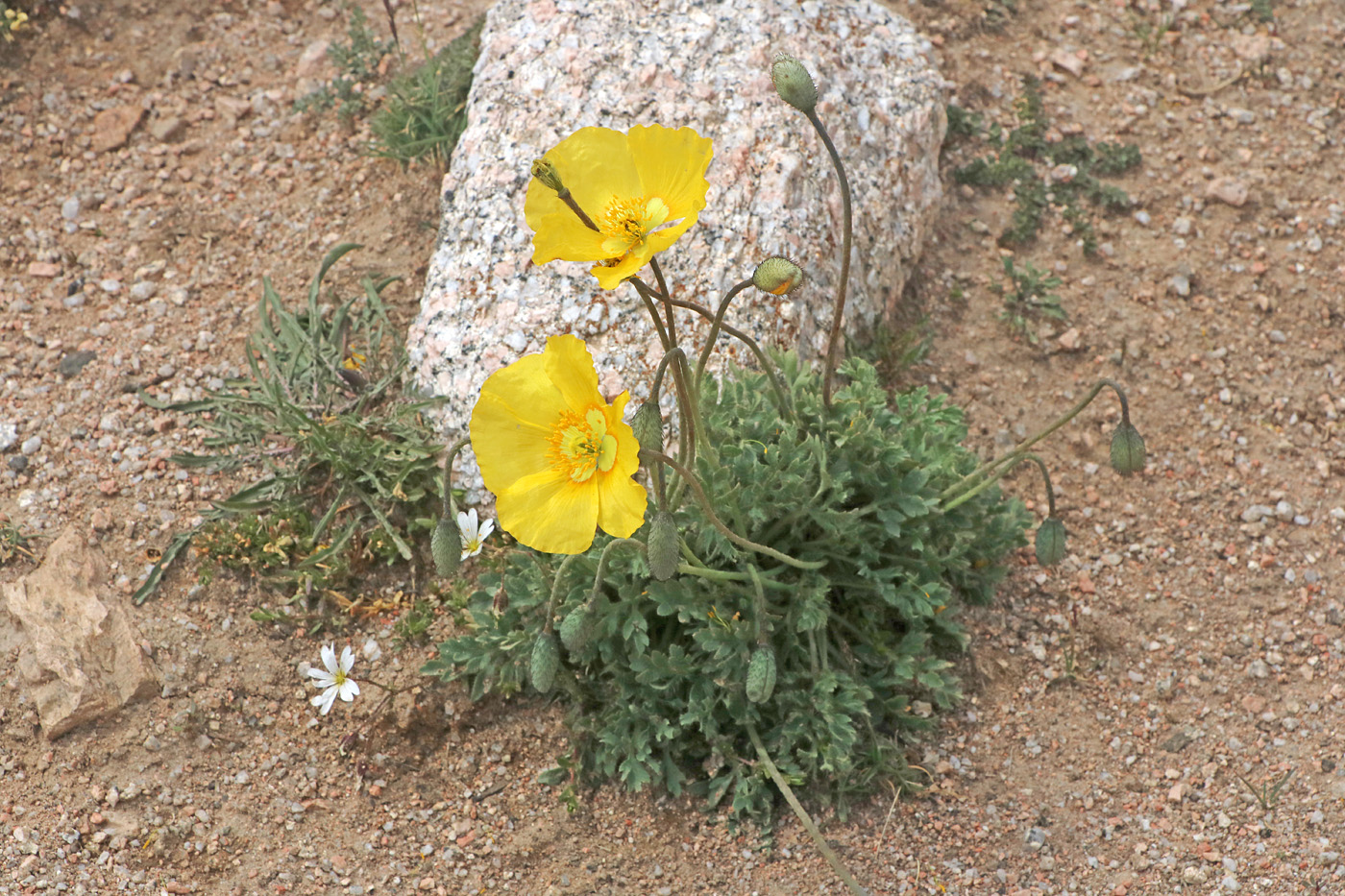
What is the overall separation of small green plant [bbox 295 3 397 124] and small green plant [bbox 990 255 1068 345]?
2690mm

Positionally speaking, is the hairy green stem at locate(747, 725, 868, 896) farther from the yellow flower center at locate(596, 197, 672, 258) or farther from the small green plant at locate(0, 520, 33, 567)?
the small green plant at locate(0, 520, 33, 567)

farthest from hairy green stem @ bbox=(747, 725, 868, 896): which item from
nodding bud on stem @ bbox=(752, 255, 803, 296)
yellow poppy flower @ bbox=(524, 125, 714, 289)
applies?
yellow poppy flower @ bbox=(524, 125, 714, 289)

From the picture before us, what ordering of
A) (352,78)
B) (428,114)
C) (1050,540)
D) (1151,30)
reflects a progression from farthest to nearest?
(1151,30)
(352,78)
(428,114)
(1050,540)

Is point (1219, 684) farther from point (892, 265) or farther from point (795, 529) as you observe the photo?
point (892, 265)

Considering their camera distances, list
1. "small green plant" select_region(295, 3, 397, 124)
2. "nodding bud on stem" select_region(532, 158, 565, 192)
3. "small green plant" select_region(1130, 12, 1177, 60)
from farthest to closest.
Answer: "small green plant" select_region(1130, 12, 1177, 60) < "small green plant" select_region(295, 3, 397, 124) < "nodding bud on stem" select_region(532, 158, 565, 192)

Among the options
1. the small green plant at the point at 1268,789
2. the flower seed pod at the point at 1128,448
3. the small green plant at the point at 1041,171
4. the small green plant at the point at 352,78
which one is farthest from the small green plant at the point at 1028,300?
the small green plant at the point at 352,78

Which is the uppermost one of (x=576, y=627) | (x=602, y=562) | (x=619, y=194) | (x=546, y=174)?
(x=546, y=174)

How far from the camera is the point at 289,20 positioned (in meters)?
5.26

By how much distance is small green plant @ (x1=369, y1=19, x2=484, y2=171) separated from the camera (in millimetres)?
4586

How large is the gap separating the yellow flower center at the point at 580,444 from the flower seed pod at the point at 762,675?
2.05ft

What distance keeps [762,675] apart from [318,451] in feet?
5.94

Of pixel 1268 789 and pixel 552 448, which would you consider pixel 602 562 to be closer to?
pixel 552 448

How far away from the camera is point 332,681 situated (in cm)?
337

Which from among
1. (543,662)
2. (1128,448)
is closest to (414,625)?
(543,662)
